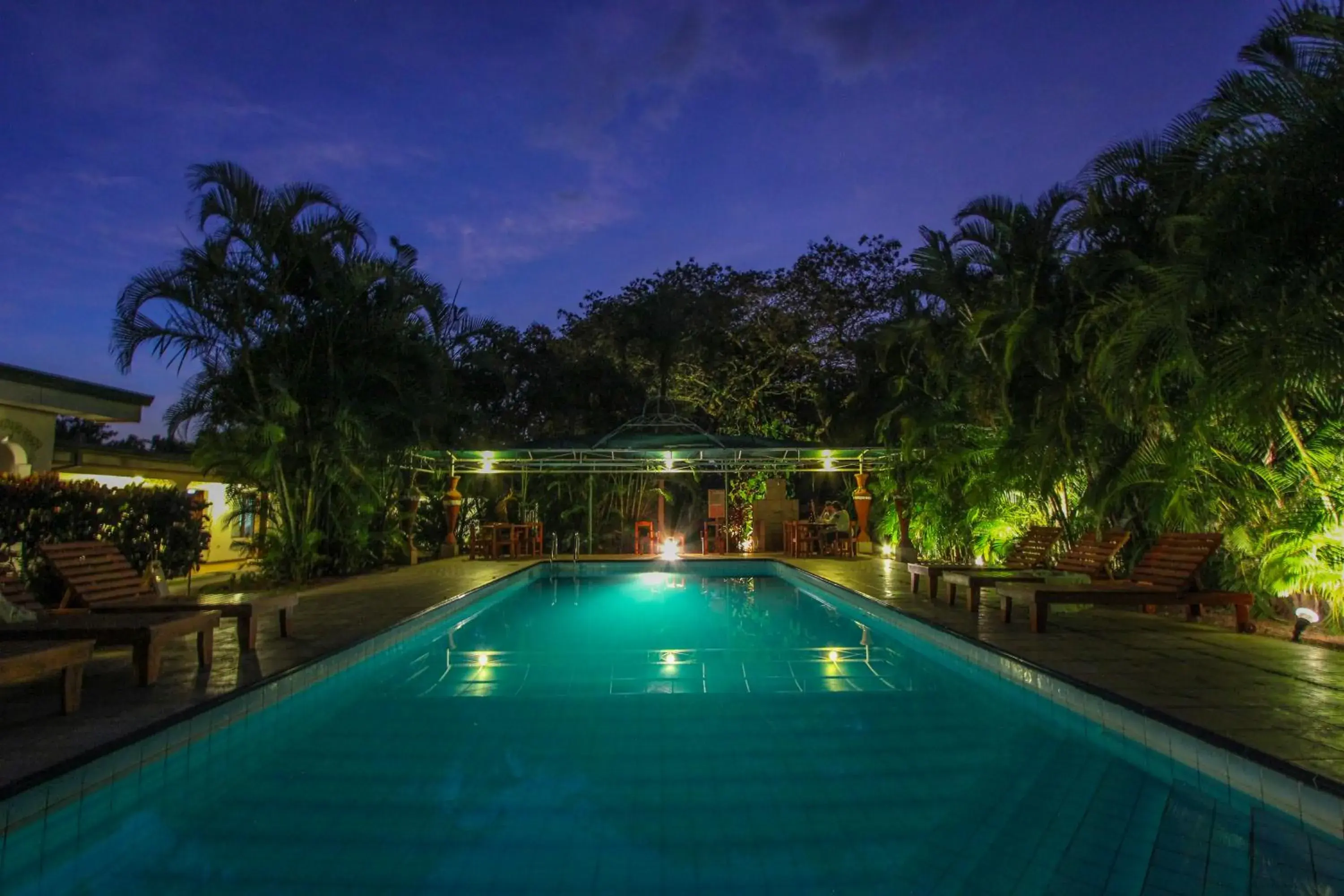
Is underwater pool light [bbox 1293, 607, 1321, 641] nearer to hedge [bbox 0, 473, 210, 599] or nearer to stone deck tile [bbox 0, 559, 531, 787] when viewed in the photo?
stone deck tile [bbox 0, 559, 531, 787]

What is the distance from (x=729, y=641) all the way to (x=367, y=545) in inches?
266

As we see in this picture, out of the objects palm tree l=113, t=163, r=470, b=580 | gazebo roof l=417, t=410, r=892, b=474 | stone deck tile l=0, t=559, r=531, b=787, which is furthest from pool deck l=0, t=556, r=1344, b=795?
gazebo roof l=417, t=410, r=892, b=474

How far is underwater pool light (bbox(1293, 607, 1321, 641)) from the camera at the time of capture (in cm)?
604

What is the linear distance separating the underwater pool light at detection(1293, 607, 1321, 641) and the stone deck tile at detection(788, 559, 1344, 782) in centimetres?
18

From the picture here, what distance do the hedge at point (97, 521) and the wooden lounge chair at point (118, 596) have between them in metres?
1.77

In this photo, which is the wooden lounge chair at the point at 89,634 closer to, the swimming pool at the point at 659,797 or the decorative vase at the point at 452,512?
the swimming pool at the point at 659,797

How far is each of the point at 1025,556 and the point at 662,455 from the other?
873 centimetres

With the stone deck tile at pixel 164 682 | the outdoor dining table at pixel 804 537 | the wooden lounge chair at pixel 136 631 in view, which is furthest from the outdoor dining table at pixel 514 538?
the wooden lounge chair at pixel 136 631

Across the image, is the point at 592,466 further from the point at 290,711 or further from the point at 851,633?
the point at 290,711

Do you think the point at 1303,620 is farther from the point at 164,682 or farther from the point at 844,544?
the point at 844,544

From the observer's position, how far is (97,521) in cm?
860

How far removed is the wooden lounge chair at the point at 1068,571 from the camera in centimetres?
754

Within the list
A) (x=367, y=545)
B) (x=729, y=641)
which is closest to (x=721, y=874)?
(x=729, y=641)

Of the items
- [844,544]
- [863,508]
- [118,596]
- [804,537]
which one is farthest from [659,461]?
[118,596]
